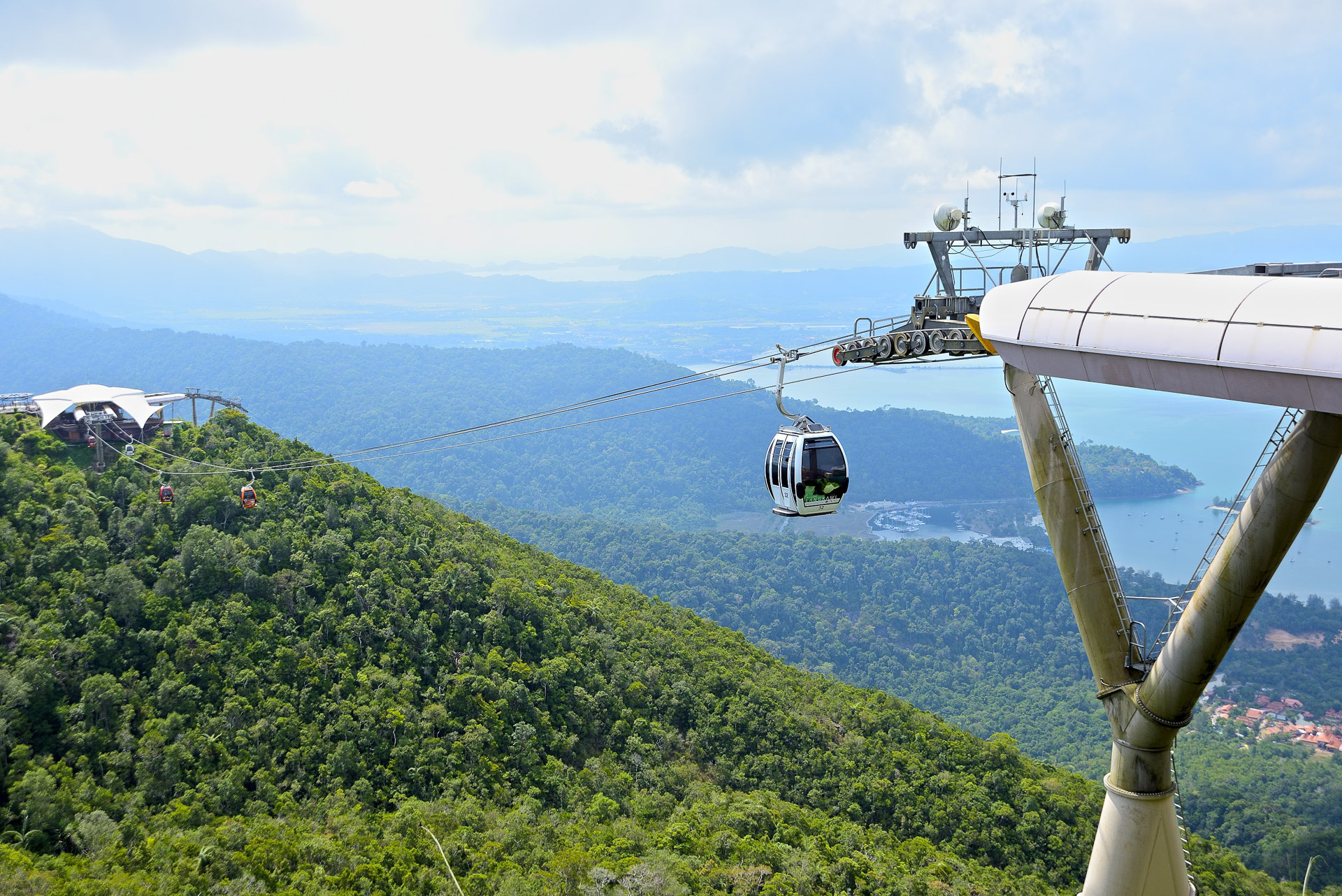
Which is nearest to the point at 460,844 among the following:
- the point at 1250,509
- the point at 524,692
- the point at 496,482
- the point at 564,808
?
the point at 564,808

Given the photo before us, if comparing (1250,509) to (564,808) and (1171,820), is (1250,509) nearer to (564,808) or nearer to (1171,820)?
(1171,820)

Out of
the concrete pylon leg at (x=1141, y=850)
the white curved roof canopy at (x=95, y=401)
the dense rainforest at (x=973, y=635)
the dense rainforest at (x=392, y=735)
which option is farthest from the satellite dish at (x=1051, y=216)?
the dense rainforest at (x=973, y=635)

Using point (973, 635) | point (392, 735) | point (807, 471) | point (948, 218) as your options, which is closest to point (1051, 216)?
point (948, 218)

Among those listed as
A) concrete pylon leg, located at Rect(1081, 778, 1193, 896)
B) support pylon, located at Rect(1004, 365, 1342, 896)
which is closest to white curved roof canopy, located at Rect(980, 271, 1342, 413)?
support pylon, located at Rect(1004, 365, 1342, 896)

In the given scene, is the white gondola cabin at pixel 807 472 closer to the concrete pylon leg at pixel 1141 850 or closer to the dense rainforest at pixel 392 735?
the concrete pylon leg at pixel 1141 850

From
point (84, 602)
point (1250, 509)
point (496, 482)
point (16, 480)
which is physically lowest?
point (496, 482)
